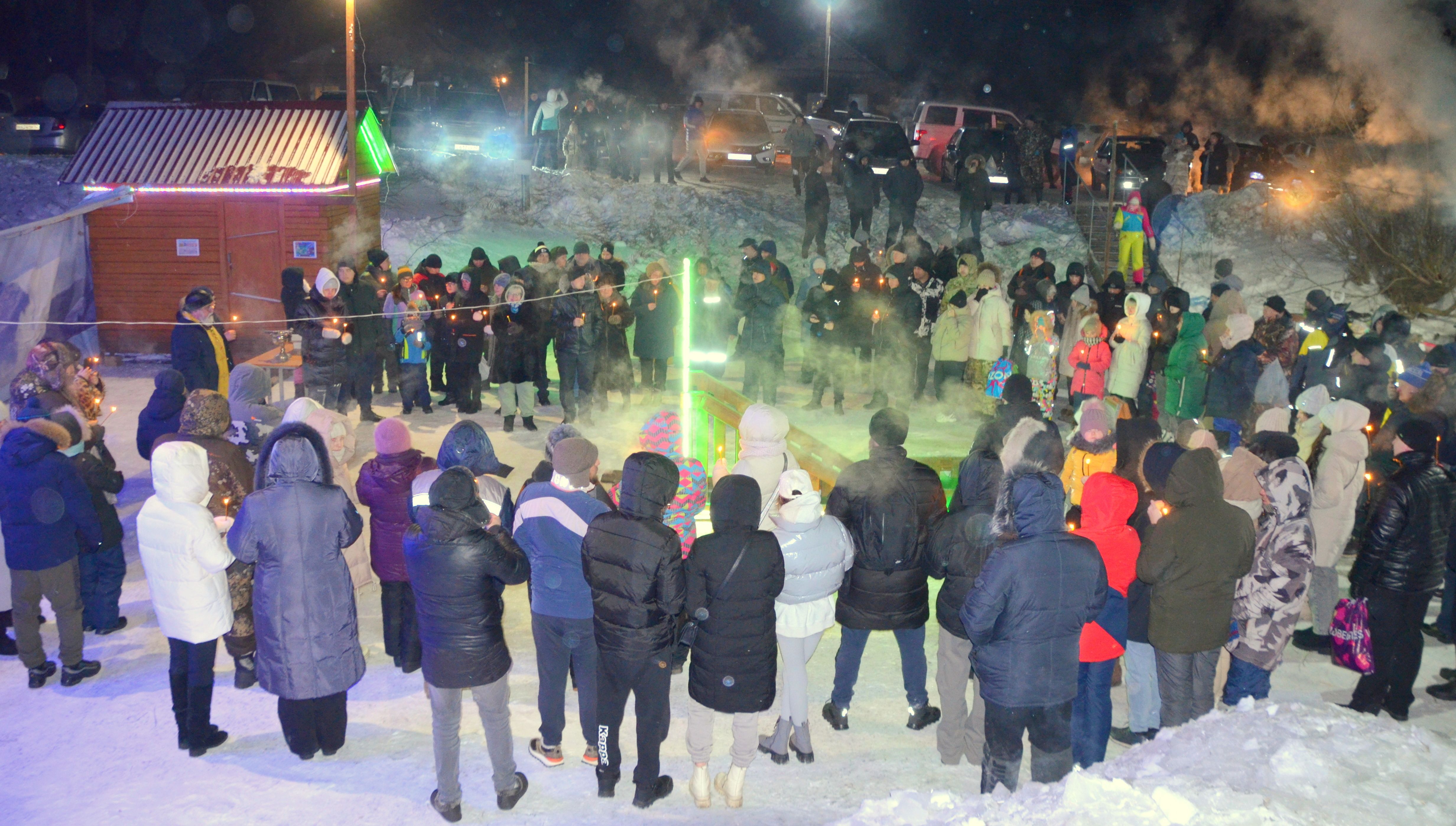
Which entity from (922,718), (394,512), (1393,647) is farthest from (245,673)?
(1393,647)

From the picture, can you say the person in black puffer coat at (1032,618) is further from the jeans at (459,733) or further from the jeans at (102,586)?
the jeans at (102,586)

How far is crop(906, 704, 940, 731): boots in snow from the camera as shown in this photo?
18.1 ft

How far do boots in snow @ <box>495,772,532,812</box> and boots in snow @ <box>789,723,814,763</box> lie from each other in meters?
1.26

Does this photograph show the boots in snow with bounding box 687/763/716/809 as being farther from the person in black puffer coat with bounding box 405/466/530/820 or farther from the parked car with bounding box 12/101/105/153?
the parked car with bounding box 12/101/105/153

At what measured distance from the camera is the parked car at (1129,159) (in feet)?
60.3

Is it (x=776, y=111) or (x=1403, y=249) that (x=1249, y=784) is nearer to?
(x=1403, y=249)

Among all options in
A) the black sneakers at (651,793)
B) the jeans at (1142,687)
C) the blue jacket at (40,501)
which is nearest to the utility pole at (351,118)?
the blue jacket at (40,501)

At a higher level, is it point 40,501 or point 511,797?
point 40,501

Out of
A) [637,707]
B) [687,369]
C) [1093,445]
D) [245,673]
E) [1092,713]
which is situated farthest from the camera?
[687,369]

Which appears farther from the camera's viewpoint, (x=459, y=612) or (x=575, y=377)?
(x=575, y=377)

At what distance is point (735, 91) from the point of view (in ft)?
77.9

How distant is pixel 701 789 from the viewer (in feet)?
15.7

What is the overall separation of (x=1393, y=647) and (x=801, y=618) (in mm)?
3066

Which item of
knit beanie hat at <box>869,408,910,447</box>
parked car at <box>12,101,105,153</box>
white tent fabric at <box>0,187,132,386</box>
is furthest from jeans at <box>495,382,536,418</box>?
parked car at <box>12,101,105,153</box>
